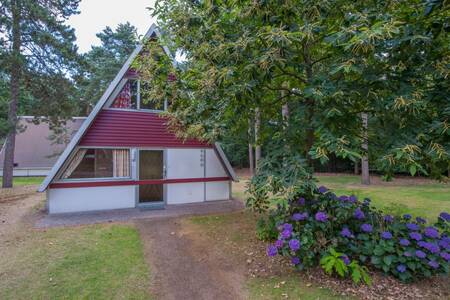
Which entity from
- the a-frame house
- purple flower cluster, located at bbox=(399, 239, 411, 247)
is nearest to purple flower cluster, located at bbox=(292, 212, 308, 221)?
purple flower cluster, located at bbox=(399, 239, 411, 247)

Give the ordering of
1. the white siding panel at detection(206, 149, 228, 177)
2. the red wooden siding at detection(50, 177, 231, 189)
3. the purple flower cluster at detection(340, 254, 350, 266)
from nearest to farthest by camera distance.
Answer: the purple flower cluster at detection(340, 254, 350, 266) → the red wooden siding at detection(50, 177, 231, 189) → the white siding panel at detection(206, 149, 228, 177)

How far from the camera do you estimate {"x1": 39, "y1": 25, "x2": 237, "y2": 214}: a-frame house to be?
6.94 m

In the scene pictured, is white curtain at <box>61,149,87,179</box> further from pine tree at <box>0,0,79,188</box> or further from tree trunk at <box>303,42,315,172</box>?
tree trunk at <box>303,42,315,172</box>

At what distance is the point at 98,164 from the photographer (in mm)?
7227

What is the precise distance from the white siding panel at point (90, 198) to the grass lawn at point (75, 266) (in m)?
1.50

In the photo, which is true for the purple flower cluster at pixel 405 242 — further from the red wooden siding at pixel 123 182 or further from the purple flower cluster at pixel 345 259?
the red wooden siding at pixel 123 182

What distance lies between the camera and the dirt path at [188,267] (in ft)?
11.0

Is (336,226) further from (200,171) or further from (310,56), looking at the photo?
(200,171)

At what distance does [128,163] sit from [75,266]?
3889 millimetres

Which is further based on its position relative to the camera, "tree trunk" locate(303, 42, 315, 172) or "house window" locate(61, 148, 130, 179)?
"house window" locate(61, 148, 130, 179)

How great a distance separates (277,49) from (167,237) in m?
4.08

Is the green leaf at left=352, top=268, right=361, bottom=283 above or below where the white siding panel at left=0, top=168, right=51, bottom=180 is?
below

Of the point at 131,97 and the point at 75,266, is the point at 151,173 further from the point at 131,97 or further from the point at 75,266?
the point at 75,266

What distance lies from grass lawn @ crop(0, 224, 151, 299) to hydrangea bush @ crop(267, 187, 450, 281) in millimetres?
2074
